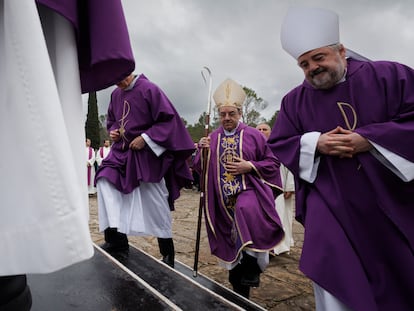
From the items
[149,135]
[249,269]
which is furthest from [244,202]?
[149,135]

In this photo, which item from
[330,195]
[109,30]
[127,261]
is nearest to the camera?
[109,30]

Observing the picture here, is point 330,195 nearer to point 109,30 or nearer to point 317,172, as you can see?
point 317,172

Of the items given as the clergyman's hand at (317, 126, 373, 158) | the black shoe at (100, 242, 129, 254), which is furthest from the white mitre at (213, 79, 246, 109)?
the black shoe at (100, 242, 129, 254)

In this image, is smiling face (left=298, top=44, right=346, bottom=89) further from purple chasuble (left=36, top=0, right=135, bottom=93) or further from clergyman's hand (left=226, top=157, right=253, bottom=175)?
purple chasuble (left=36, top=0, right=135, bottom=93)

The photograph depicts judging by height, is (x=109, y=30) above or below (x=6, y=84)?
above

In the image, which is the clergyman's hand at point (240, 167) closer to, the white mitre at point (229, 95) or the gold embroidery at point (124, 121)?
the white mitre at point (229, 95)

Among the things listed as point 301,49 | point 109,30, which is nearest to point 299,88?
point 301,49

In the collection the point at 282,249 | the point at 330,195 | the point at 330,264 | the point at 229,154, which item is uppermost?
the point at 229,154

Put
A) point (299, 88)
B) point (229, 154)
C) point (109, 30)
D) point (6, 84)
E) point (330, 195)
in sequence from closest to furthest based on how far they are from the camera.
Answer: point (6, 84)
point (109, 30)
point (330, 195)
point (299, 88)
point (229, 154)

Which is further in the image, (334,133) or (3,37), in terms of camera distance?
(334,133)

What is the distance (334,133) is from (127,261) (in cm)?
193

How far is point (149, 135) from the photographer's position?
2.95 meters

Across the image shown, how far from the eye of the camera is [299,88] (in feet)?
6.75

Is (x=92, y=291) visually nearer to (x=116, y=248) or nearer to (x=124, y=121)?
(x=116, y=248)
